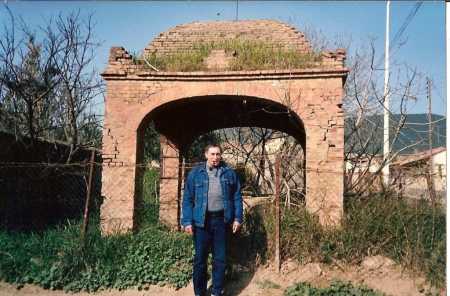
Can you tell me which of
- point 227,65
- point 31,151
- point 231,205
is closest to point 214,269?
point 231,205

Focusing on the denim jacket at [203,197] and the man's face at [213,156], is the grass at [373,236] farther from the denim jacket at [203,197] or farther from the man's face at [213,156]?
the man's face at [213,156]

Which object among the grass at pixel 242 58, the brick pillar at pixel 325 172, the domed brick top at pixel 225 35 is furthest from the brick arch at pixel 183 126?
the brick pillar at pixel 325 172

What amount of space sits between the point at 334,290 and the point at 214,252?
154 centimetres

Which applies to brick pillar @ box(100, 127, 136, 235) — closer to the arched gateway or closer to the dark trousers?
the arched gateway

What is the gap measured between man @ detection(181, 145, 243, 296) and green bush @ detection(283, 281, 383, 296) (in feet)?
3.12

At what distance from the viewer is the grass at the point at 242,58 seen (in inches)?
274

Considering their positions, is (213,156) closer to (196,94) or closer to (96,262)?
(96,262)

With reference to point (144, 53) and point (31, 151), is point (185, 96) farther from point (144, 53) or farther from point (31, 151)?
point (31, 151)

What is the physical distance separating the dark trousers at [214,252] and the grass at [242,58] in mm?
3207

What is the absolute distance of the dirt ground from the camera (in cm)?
510

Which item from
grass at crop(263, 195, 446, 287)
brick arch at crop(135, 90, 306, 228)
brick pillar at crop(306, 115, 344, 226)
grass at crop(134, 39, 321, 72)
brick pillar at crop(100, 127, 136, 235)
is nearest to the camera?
grass at crop(263, 195, 446, 287)

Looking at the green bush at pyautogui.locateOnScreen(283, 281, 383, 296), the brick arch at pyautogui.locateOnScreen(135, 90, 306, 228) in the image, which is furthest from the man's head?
the brick arch at pyautogui.locateOnScreen(135, 90, 306, 228)

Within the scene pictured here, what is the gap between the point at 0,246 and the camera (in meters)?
5.80

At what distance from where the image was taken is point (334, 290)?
4.84 metres
